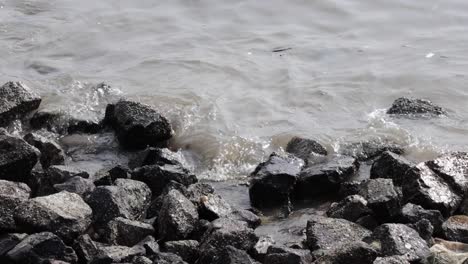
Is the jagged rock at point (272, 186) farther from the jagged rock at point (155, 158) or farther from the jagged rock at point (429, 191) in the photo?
the jagged rock at point (429, 191)

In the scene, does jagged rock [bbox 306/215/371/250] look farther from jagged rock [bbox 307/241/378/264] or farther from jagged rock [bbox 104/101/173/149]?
jagged rock [bbox 104/101/173/149]

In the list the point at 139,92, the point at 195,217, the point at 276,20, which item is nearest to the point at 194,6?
the point at 276,20

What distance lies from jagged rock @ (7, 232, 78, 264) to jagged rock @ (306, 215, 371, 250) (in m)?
1.77

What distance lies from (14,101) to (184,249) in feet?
11.5

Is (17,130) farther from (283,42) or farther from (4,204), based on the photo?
(283,42)

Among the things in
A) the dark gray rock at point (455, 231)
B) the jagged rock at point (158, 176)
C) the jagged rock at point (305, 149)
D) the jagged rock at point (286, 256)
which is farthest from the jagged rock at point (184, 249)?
the jagged rock at point (305, 149)

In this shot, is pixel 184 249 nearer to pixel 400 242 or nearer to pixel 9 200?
pixel 9 200

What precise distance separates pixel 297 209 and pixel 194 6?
7.09 metres

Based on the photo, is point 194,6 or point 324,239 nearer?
point 324,239

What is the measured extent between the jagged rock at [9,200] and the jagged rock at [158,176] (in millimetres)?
1028

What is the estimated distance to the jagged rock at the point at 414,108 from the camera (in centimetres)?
883

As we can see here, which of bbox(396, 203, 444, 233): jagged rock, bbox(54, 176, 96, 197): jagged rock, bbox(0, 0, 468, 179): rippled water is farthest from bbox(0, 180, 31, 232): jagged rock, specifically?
bbox(396, 203, 444, 233): jagged rock

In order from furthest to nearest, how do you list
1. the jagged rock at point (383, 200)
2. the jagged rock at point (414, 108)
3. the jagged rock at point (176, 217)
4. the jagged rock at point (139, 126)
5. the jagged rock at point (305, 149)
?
the jagged rock at point (414, 108) → the jagged rock at point (139, 126) → the jagged rock at point (305, 149) → the jagged rock at point (383, 200) → the jagged rock at point (176, 217)

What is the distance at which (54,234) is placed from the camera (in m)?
5.39
